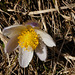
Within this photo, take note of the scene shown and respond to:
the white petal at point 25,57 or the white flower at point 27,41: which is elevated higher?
the white flower at point 27,41

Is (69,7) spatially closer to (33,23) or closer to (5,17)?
(33,23)

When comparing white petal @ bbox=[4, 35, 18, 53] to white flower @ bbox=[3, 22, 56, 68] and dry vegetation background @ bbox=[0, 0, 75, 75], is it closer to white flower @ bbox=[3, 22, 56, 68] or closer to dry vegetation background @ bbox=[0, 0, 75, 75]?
white flower @ bbox=[3, 22, 56, 68]

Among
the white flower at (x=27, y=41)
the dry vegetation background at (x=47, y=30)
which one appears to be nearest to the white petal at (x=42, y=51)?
the white flower at (x=27, y=41)

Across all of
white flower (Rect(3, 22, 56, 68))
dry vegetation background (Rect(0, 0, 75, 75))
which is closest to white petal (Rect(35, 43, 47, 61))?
white flower (Rect(3, 22, 56, 68))

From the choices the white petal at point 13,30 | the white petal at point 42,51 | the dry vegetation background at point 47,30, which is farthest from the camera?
the dry vegetation background at point 47,30

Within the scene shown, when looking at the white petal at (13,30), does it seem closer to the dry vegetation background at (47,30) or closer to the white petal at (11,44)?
the white petal at (11,44)

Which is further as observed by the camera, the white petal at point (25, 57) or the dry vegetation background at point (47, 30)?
the dry vegetation background at point (47, 30)

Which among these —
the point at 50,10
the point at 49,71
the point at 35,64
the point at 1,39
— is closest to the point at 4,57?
the point at 1,39
